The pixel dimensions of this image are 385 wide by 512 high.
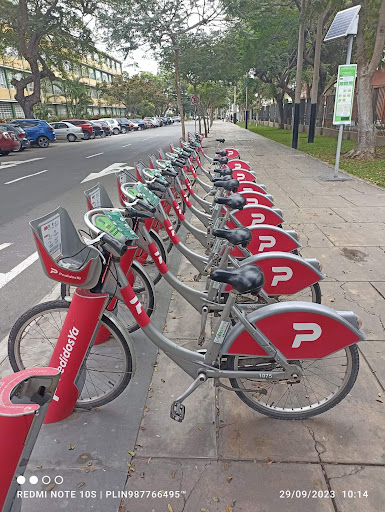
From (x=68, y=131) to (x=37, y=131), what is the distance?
5.61 metres

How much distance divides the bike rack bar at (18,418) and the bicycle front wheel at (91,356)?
104 centimetres

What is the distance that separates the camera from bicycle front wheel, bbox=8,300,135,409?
2413 millimetres

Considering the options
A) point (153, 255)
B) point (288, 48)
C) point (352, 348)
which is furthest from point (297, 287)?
point (288, 48)

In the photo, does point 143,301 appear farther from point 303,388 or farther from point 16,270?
point 16,270

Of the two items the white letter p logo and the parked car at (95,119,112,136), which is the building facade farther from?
the white letter p logo

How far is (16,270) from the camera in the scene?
4.84m

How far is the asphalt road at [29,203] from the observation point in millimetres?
4238

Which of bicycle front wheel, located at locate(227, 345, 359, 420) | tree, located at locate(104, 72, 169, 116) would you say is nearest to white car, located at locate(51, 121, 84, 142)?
bicycle front wheel, located at locate(227, 345, 359, 420)

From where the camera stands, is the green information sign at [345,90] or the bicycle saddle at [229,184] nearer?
the bicycle saddle at [229,184]

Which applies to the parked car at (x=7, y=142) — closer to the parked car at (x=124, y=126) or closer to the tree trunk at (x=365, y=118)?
the tree trunk at (x=365, y=118)

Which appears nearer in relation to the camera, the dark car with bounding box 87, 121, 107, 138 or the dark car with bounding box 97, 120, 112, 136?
the dark car with bounding box 87, 121, 107, 138

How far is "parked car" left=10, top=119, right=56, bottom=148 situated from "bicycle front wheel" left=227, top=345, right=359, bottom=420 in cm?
2213

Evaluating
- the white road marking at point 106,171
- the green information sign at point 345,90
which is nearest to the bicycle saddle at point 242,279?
the green information sign at point 345,90

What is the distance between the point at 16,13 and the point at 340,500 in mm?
23286
